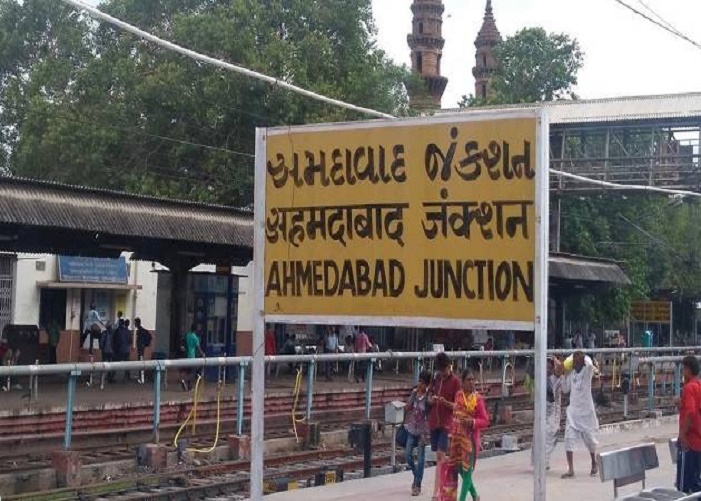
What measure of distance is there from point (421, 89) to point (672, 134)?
32.7m

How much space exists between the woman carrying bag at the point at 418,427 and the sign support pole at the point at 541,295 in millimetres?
5775

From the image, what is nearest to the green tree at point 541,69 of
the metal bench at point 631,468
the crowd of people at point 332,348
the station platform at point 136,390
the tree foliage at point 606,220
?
the tree foliage at point 606,220

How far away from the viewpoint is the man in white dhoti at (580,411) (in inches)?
505

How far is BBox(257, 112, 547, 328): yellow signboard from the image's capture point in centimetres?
619

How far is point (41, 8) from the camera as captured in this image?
45.2 metres

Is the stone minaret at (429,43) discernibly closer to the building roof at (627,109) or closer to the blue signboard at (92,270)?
the building roof at (627,109)

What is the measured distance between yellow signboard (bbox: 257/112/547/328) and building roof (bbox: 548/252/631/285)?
2361cm

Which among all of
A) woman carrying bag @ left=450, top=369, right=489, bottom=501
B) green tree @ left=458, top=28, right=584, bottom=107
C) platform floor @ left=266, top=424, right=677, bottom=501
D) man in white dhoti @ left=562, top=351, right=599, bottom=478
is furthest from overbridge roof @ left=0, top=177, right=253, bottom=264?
green tree @ left=458, top=28, right=584, bottom=107

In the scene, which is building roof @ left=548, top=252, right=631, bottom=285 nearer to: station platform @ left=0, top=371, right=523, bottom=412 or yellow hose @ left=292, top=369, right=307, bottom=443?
station platform @ left=0, top=371, right=523, bottom=412

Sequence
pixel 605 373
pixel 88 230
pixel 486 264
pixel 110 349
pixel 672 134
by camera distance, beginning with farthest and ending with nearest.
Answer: pixel 672 134 → pixel 605 373 → pixel 110 349 → pixel 88 230 → pixel 486 264

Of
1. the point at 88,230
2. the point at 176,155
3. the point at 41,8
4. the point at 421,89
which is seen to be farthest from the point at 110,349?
the point at 421,89

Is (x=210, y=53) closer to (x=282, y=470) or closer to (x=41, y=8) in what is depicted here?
(x=41, y=8)

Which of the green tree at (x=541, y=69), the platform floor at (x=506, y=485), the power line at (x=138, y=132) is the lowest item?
the platform floor at (x=506, y=485)

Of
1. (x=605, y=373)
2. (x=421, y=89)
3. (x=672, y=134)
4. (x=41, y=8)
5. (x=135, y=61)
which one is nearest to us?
(x=605, y=373)
